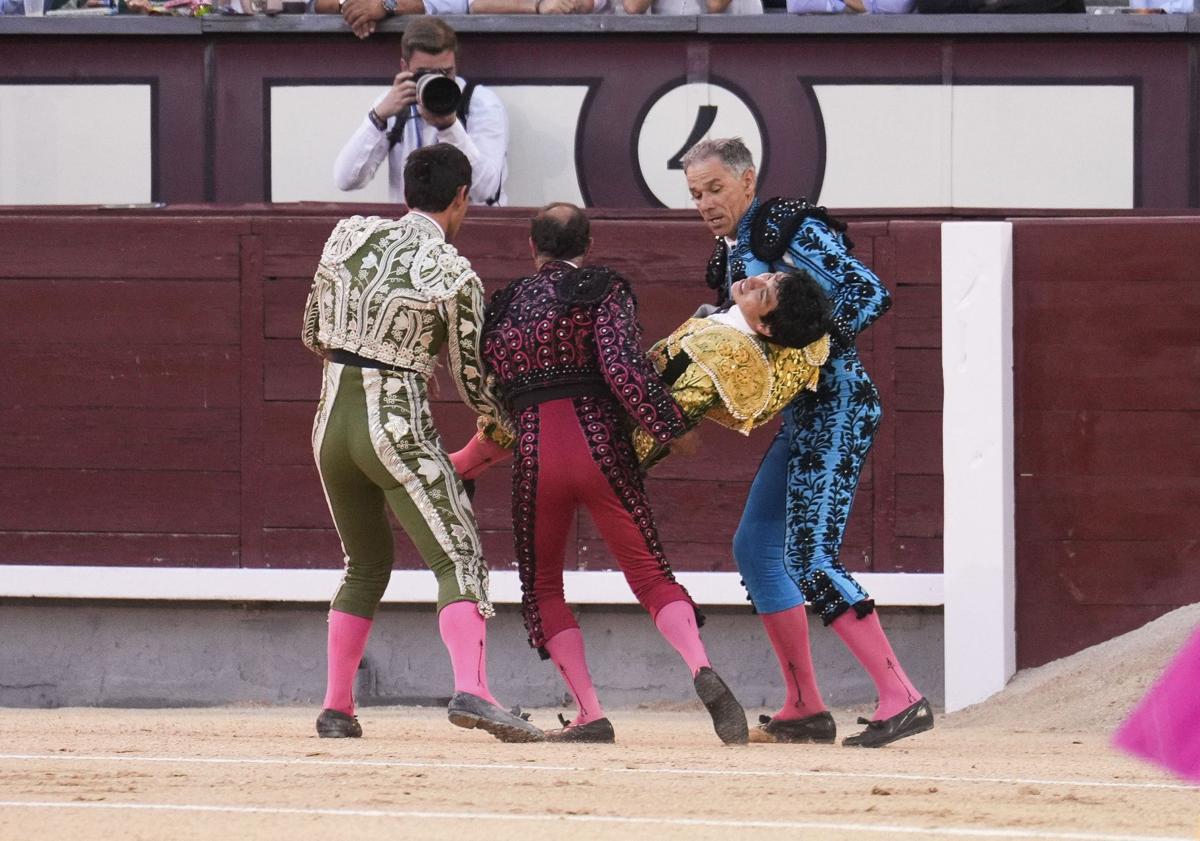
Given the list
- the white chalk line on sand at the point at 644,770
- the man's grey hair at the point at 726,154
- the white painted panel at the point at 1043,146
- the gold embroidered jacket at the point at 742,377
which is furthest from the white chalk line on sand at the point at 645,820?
the white painted panel at the point at 1043,146

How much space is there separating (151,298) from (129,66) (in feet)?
3.53

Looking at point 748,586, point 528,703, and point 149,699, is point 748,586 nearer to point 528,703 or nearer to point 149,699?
point 528,703

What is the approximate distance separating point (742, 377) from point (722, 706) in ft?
2.57

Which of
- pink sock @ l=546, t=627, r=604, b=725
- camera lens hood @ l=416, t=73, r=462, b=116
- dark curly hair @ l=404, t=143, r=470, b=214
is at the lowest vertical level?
pink sock @ l=546, t=627, r=604, b=725

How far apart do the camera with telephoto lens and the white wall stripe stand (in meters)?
1.54

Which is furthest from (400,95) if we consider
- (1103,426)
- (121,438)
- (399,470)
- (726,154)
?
(1103,426)

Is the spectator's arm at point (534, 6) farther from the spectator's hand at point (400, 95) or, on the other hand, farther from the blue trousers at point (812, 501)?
the blue trousers at point (812, 501)

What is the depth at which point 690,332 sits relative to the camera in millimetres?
5004

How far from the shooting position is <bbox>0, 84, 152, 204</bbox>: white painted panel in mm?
7582

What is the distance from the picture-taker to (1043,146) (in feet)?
24.0

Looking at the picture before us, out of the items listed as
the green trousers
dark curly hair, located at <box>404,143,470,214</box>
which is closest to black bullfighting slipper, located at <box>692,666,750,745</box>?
the green trousers

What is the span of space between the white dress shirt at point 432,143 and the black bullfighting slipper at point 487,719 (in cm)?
260

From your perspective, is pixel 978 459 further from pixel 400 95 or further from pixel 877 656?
pixel 400 95

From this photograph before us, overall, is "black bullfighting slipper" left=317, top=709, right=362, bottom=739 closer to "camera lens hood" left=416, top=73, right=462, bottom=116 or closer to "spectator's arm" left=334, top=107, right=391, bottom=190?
"camera lens hood" left=416, top=73, right=462, bottom=116
